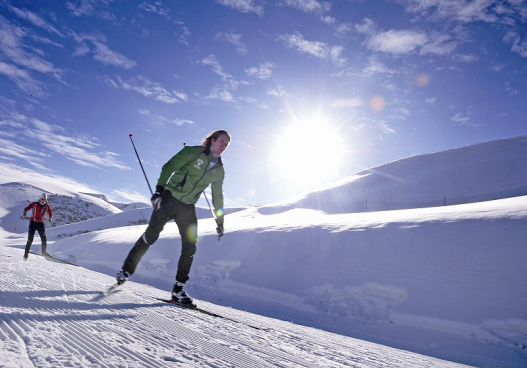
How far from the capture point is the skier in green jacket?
3.81 meters

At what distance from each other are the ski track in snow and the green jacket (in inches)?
56.2

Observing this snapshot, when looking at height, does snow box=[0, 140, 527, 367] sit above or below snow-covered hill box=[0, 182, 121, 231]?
below

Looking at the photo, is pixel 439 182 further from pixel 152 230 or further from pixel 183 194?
pixel 152 230

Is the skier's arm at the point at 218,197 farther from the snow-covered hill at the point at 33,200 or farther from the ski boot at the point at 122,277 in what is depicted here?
the snow-covered hill at the point at 33,200

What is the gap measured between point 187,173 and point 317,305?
255 cm

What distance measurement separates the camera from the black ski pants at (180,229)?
12.7ft

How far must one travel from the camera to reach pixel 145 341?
6.25ft

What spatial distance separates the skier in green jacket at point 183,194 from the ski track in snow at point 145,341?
0.94 meters

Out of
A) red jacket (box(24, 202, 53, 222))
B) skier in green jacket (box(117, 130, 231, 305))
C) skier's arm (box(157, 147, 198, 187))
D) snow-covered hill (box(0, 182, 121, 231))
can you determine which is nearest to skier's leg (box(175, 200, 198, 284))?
skier in green jacket (box(117, 130, 231, 305))

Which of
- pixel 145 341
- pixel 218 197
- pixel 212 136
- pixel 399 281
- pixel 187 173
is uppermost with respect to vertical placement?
pixel 212 136

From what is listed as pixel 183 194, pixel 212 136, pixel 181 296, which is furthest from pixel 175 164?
pixel 181 296

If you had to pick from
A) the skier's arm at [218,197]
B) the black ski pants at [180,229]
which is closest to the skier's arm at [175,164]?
the black ski pants at [180,229]

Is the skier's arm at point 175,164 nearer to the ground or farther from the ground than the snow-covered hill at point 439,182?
nearer to the ground

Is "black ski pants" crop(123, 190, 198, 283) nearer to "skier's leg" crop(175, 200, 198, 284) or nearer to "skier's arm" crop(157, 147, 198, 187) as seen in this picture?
"skier's leg" crop(175, 200, 198, 284)
